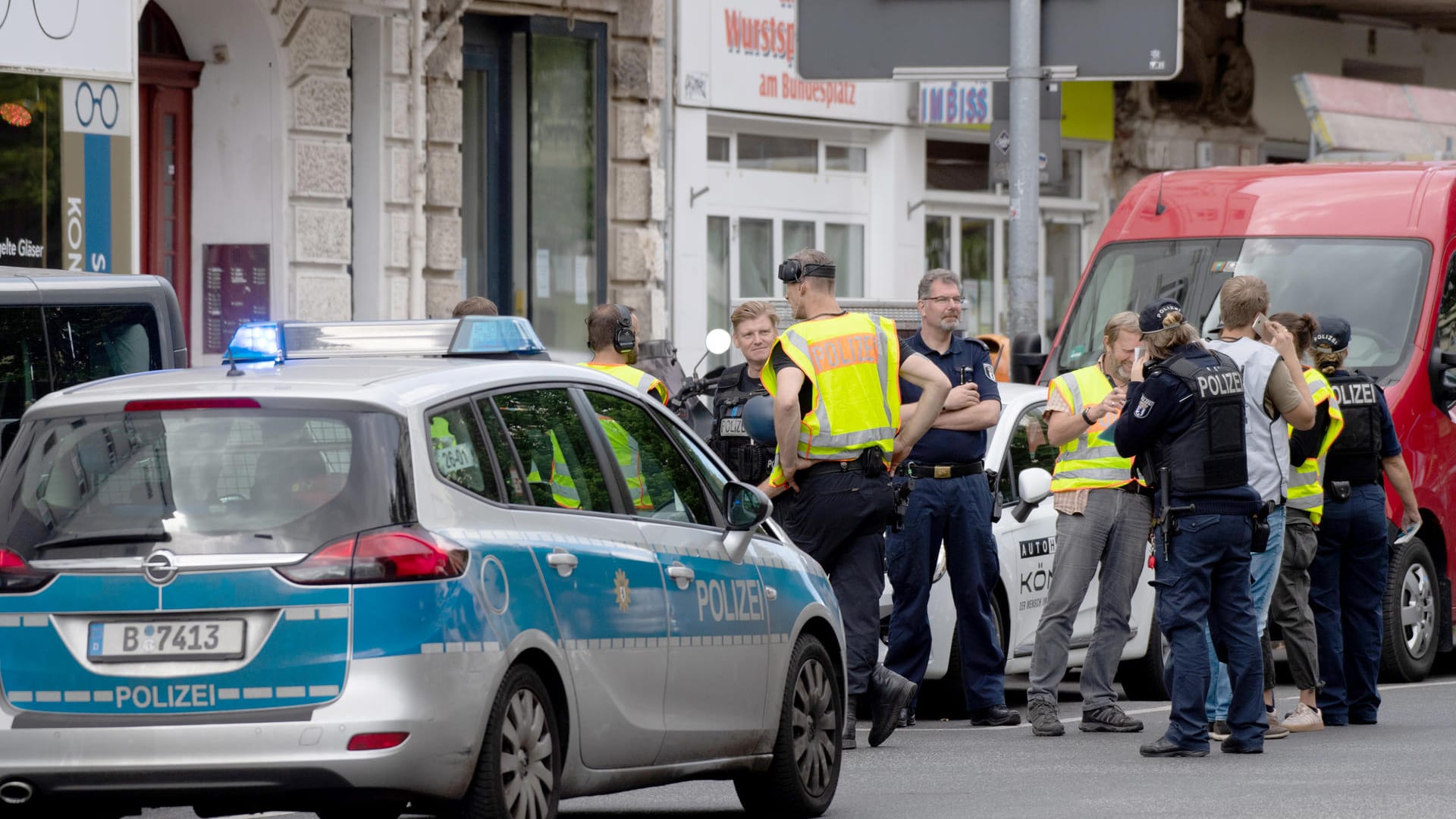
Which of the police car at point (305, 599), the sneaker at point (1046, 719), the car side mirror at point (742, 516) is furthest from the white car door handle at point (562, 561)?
the sneaker at point (1046, 719)

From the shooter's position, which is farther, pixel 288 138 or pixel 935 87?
pixel 935 87

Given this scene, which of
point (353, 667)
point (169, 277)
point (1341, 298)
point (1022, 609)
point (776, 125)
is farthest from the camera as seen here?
point (776, 125)

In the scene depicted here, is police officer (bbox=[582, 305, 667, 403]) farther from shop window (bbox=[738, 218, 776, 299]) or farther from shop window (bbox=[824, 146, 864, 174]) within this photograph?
shop window (bbox=[824, 146, 864, 174])

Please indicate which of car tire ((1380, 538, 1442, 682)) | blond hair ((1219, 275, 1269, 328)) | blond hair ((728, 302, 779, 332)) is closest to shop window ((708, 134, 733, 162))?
car tire ((1380, 538, 1442, 682))

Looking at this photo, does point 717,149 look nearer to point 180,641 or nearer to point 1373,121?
point 1373,121

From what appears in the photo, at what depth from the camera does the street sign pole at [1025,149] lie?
53.5ft

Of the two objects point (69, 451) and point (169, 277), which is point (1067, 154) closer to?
point (169, 277)

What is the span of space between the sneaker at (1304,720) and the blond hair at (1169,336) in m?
2.19

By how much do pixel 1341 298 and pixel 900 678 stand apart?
5167 mm

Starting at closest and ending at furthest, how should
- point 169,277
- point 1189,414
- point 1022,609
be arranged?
1. point 1189,414
2. point 1022,609
3. point 169,277

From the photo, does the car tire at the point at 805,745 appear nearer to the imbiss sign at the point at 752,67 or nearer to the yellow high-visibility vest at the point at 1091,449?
the yellow high-visibility vest at the point at 1091,449

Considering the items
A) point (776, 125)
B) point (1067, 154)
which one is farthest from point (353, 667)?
point (1067, 154)

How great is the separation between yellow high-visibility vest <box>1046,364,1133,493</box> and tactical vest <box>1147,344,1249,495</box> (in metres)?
1.20

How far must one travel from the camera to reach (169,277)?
18.3m
